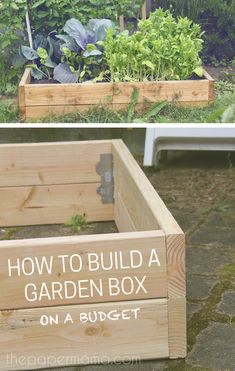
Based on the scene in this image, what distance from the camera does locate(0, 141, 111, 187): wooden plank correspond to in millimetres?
2676

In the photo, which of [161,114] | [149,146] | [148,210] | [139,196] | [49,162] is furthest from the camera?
[149,146]

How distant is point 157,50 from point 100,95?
0.24 meters

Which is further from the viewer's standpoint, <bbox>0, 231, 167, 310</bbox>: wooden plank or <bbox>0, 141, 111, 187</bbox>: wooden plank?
<bbox>0, 141, 111, 187</bbox>: wooden plank

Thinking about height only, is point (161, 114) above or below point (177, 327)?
above

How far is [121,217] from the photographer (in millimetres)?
2576

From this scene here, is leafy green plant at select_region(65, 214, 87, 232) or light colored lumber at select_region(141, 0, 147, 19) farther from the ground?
light colored lumber at select_region(141, 0, 147, 19)

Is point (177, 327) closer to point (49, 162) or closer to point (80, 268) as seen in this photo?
point (80, 268)

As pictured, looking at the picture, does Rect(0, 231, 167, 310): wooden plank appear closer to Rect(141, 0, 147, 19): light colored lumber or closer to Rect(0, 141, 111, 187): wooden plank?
Rect(141, 0, 147, 19): light colored lumber

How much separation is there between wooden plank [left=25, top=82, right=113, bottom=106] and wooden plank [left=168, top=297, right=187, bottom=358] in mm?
536

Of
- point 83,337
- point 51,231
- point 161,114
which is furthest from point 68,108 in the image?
point 51,231

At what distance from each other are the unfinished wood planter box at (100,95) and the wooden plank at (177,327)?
50cm

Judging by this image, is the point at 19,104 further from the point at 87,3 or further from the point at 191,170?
the point at 191,170

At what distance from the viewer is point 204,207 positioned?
3.02 metres

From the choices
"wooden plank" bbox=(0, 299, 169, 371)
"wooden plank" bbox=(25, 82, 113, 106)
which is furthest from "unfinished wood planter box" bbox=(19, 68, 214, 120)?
"wooden plank" bbox=(0, 299, 169, 371)
